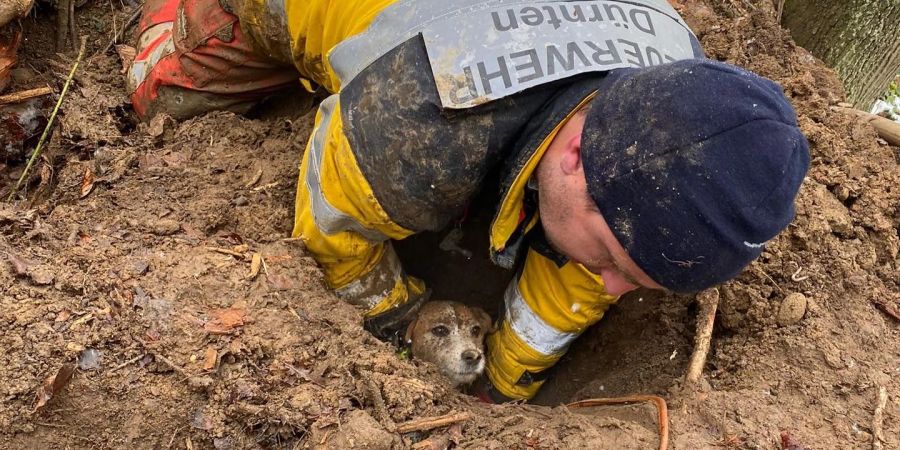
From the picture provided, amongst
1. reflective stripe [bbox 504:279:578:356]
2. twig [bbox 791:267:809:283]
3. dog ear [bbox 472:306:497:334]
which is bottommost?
dog ear [bbox 472:306:497:334]

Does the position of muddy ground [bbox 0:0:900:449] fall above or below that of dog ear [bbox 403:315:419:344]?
above

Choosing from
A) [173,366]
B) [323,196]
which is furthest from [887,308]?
[173,366]

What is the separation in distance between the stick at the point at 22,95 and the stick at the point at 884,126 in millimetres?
3401

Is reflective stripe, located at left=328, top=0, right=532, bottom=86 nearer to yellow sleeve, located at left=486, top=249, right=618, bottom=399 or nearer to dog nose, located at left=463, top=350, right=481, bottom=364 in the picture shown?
yellow sleeve, located at left=486, top=249, right=618, bottom=399

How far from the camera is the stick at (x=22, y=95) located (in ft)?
9.12

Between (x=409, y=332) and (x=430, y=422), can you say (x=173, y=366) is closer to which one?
(x=430, y=422)

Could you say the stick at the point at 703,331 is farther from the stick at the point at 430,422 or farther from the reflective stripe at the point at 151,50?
the reflective stripe at the point at 151,50

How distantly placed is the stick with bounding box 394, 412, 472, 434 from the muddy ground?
0.06 feet

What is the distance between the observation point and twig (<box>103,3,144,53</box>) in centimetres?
321

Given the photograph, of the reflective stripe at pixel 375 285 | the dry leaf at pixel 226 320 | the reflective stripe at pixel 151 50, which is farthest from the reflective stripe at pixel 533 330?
the reflective stripe at pixel 151 50

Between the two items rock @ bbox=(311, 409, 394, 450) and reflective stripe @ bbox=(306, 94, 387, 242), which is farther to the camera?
reflective stripe @ bbox=(306, 94, 387, 242)

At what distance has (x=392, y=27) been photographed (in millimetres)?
1902

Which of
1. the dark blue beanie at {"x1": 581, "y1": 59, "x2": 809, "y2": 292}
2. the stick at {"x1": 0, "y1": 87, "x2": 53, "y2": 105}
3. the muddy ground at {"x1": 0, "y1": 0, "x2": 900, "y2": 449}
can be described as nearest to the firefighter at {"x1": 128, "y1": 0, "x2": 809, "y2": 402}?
the dark blue beanie at {"x1": 581, "y1": 59, "x2": 809, "y2": 292}

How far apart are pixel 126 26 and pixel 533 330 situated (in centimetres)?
Answer: 255
